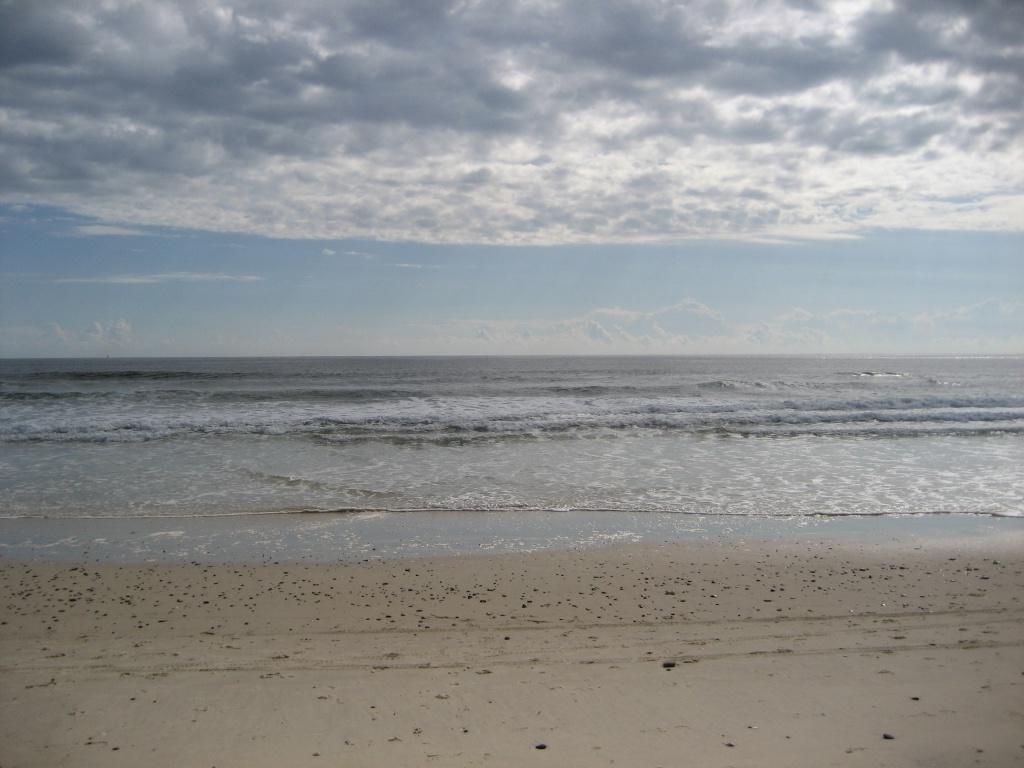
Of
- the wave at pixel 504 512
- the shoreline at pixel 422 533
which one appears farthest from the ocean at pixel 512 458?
the shoreline at pixel 422 533

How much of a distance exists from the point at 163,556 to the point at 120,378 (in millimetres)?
47085

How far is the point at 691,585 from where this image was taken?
708 cm

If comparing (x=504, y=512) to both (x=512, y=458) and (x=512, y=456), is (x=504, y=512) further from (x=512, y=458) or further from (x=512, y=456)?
(x=512, y=456)

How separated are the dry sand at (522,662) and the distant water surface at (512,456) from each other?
3453 mm

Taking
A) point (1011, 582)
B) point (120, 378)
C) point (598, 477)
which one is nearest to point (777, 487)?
A: point (598, 477)

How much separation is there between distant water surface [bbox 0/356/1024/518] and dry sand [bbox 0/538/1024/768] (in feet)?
11.3

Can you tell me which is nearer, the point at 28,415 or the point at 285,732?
the point at 285,732

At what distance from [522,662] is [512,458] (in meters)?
10.8

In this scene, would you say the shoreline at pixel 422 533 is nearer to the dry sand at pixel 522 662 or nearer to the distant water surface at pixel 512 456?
the distant water surface at pixel 512 456

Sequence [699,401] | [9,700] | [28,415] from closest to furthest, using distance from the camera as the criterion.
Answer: [9,700], [28,415], [699,401]

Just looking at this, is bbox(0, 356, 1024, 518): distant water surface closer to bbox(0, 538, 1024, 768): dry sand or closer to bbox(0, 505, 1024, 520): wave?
bbox(0, 505, 1024, 520): wave

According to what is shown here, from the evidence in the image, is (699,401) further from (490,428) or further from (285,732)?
(285,732)

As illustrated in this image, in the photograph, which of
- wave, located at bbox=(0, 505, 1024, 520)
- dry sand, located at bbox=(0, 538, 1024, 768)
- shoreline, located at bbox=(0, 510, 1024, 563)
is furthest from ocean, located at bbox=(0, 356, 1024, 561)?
dry sand, located at bbox=(0, 538, 1024, 768)

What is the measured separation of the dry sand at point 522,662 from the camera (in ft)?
13.0
